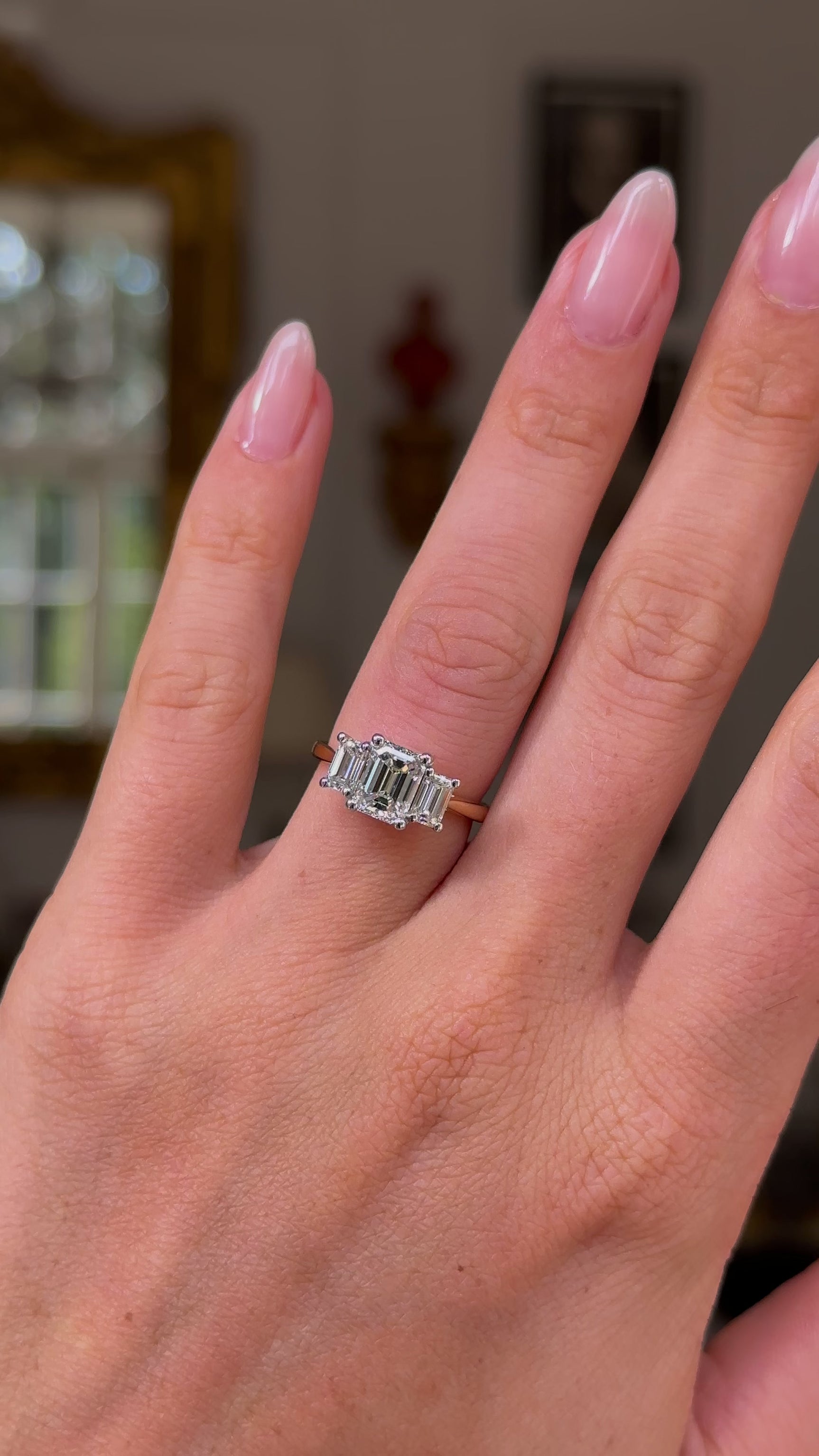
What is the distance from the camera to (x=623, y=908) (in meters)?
0.65

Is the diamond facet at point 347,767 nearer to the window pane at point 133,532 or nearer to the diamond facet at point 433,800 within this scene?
the diamond facet at point 433,800

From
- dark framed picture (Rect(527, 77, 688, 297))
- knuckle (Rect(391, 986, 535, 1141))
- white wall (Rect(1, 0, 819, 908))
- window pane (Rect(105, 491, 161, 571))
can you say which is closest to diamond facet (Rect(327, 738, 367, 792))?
knuckle (Rect(391, 986, 535, 1141))

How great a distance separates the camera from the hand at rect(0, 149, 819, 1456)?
0.63 meters

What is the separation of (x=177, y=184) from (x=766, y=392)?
3118mm

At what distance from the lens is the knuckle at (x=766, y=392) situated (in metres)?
0.65

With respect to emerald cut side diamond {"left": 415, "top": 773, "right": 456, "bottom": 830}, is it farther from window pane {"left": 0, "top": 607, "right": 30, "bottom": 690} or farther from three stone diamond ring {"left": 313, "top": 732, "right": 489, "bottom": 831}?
window pane {"left": 0, "top": 607, "right": 30, "bottom": 690}

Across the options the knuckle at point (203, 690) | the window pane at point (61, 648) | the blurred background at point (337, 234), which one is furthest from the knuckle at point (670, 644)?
the window pane at point (61, 648)

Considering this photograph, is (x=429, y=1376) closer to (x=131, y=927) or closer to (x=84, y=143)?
(x=131, y=927)

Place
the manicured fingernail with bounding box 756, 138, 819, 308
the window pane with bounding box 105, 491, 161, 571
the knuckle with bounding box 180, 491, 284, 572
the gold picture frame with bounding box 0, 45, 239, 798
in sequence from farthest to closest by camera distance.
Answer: the window pane with bounding box 105, 491, 161, 571 < the gold picture frame with bounding box 0, 45, 239, 798 < the knuckle with bounding box 180, 491, 284, 572 < the manicured fingernail with bounding box 756, 138, 819, 308

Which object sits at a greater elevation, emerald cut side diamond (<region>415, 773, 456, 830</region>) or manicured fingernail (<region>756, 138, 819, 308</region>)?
manicured fingernail (<region>756, 138, 819, 308</region>)

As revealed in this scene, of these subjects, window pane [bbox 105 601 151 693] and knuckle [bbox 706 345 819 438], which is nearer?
knuckle [bbox 706 345 819 438]

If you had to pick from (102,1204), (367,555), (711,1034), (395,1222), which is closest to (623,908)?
(711,1034)

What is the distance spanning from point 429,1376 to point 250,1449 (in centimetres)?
11

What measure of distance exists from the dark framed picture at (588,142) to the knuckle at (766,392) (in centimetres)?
290
